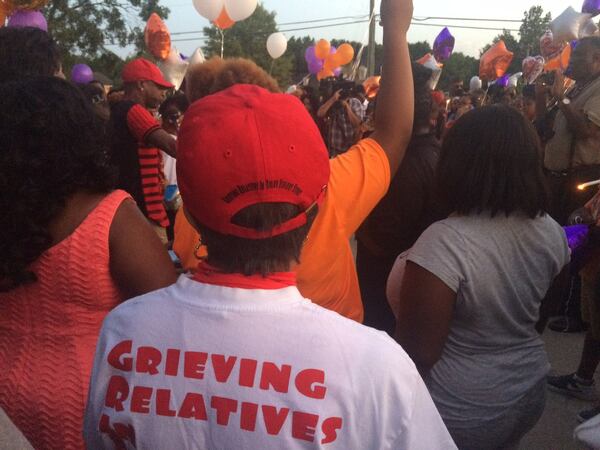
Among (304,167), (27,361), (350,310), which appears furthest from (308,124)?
(27,361)

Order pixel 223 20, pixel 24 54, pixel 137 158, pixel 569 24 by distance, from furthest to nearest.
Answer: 1. pixel 223 20
2. pixel 569 24
3. pixel 137 158
4. pixel 24 54

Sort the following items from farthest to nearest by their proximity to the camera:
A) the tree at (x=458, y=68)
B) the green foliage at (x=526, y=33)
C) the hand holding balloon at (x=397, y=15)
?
the tree at (x=458, y=68) → the green foliage at (x=526, y=33) → the hand holding balloon at (x=397, y=15)

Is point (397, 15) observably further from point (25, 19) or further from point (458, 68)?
point (458, 68)

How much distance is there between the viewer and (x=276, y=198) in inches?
36.5

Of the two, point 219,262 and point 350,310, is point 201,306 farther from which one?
point 350,310

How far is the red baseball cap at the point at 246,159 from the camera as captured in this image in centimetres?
90

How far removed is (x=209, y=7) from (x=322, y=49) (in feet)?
23.8

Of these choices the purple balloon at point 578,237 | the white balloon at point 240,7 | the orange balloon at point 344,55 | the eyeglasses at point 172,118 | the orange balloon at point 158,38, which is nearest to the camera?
the purple balloon at point 578,237

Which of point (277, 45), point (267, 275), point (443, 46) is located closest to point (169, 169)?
point (267, 275)

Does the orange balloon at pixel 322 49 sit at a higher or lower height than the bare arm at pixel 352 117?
higher

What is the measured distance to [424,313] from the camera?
5.30ft

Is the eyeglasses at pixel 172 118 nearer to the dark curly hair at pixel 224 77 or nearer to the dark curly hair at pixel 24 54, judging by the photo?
the dark curly hair at pixel 24 54

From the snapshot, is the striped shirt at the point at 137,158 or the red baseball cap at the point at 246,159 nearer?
the red baseball cap at the point at 246,159

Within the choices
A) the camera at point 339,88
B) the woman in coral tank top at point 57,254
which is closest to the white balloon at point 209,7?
the camera at point 339,88
